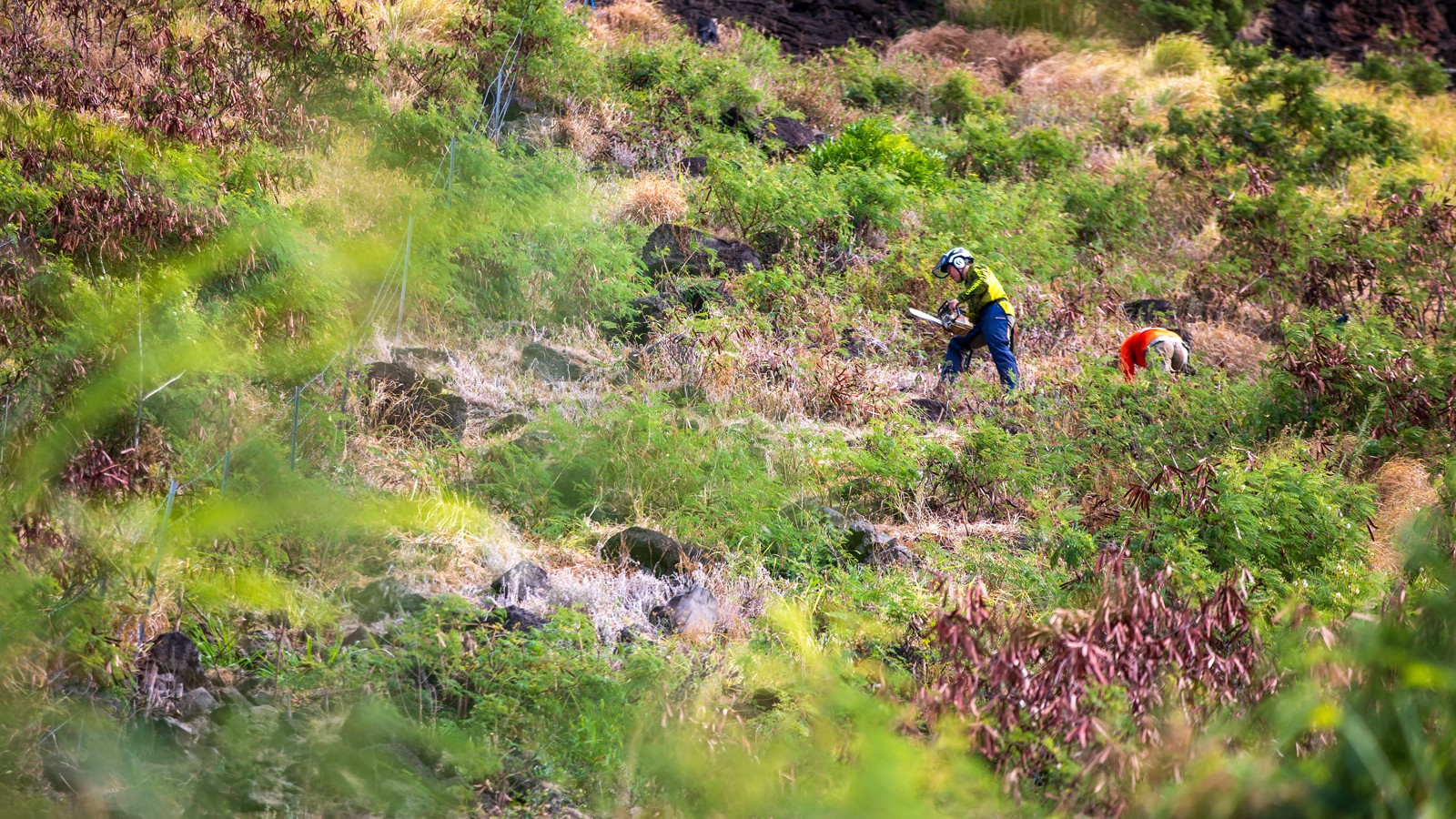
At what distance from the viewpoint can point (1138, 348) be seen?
27.1 feet

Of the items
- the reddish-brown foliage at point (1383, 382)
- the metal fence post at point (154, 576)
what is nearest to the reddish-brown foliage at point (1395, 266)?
the reddish-brown foliage at point (1383, 382)

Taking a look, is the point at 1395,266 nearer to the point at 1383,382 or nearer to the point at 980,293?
the point at 1383,382

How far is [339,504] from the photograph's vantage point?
3734 mm

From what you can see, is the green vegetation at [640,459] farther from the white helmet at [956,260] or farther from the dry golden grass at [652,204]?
the white helmet at [956,260]

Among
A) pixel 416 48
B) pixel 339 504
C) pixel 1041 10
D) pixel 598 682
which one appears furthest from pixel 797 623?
pixel 1041 10

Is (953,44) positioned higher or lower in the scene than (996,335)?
lower

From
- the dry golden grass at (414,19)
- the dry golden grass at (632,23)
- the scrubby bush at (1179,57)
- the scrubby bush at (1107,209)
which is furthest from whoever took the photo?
the scrubby bush at (1179,57)

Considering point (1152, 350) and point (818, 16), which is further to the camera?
point (818, 16)

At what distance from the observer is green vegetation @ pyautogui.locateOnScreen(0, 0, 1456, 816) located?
3.11m

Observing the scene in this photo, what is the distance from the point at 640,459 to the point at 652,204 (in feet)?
14.7

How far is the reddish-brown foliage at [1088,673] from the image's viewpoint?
2990 mm

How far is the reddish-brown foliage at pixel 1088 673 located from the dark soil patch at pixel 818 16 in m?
13.0

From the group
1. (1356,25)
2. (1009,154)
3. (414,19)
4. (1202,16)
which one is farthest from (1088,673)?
(1356,25)

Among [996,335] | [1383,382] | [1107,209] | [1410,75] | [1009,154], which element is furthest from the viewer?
[1410,75]
